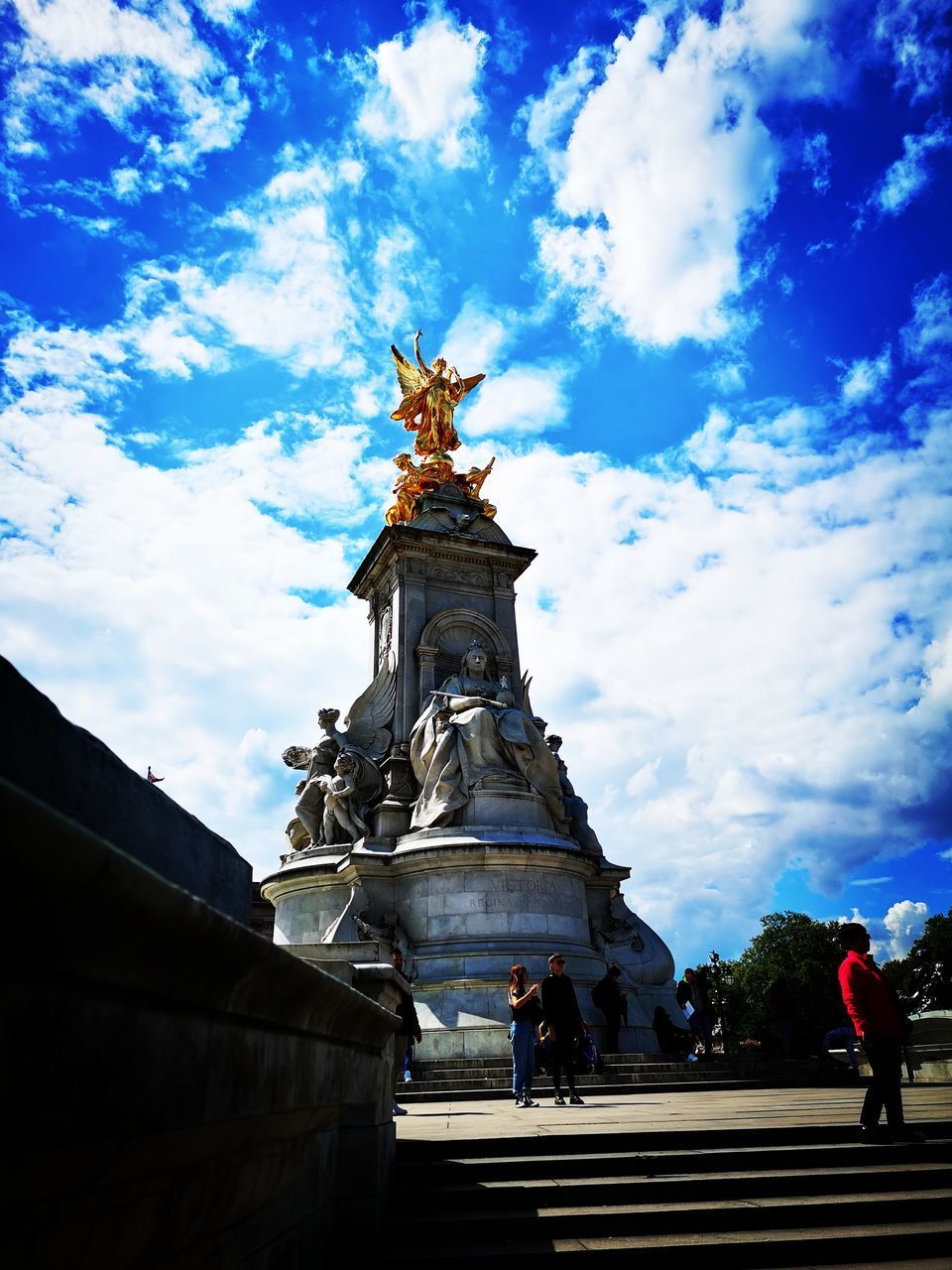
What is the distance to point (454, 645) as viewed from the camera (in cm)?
2491

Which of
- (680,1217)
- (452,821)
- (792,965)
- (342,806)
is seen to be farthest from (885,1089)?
(792,965)

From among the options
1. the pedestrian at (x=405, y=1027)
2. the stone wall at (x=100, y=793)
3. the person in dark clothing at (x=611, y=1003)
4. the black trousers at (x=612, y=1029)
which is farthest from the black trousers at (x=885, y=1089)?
the black trousers at (x=612, y=1029)

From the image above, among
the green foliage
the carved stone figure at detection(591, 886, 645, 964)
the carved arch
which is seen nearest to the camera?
the carved stone figure at detection(591, 886, 645, 964)

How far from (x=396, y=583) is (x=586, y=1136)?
62.1ft

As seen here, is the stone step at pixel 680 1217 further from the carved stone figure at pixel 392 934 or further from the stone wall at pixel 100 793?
the carved stone figure at pixel 392 934

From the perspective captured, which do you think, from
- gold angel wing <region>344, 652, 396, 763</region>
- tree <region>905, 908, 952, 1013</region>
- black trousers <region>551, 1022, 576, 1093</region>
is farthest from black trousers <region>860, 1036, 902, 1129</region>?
tree <region>905, 908, 952, 1013</region>

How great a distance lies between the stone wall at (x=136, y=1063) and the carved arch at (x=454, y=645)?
20.4 meters

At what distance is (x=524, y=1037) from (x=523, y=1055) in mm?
283

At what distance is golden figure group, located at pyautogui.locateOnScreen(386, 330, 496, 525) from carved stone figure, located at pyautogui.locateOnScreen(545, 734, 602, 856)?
27.3ft

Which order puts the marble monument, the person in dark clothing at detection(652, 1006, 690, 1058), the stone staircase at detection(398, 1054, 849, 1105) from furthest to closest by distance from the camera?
the person in dark clothing at detection(652, 1006, 690, 1058), the marble monument, the stone staircase at detection(398, 1054, 849, 1105)

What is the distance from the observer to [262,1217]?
331 centimetres

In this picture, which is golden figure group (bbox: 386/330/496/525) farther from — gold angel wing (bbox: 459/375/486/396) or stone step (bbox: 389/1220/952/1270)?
stone step (bbox: 389/1220/952/1270)

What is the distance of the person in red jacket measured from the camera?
7488mm

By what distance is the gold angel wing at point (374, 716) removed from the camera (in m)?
23.5
